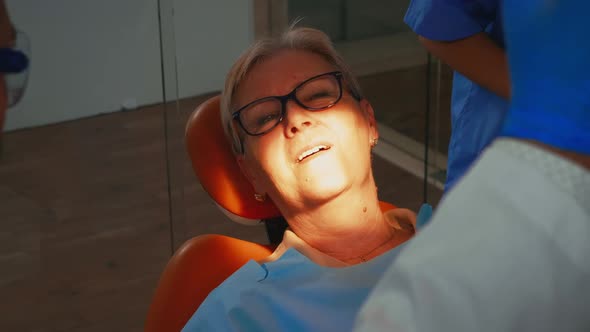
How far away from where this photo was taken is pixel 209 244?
1.57m

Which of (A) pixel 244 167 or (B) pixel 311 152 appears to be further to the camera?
(A) pixel 244 167

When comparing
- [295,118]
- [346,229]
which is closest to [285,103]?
[295,118]

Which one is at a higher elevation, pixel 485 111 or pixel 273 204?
pixel 485 111

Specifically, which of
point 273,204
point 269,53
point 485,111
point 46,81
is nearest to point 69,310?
point 46,81

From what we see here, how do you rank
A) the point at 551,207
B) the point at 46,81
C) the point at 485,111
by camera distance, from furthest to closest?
the point at 46,81 → the point at 485,111 → the point at 551,207

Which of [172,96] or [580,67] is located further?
[172,96]

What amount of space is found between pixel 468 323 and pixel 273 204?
1.32 metres

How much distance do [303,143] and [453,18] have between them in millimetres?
432

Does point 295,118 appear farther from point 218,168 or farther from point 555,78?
point 555,78

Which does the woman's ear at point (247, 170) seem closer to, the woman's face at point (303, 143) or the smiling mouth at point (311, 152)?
the woman's face at point (303, 143)

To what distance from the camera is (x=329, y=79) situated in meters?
1.57

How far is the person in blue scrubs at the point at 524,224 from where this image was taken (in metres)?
0.38

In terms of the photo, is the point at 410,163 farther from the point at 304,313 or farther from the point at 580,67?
the point at 580,67

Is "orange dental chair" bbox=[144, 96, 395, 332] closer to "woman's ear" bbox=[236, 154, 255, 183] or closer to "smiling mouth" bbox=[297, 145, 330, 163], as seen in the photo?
"woman's ear" bbox=[236, 154, 255, 183]
